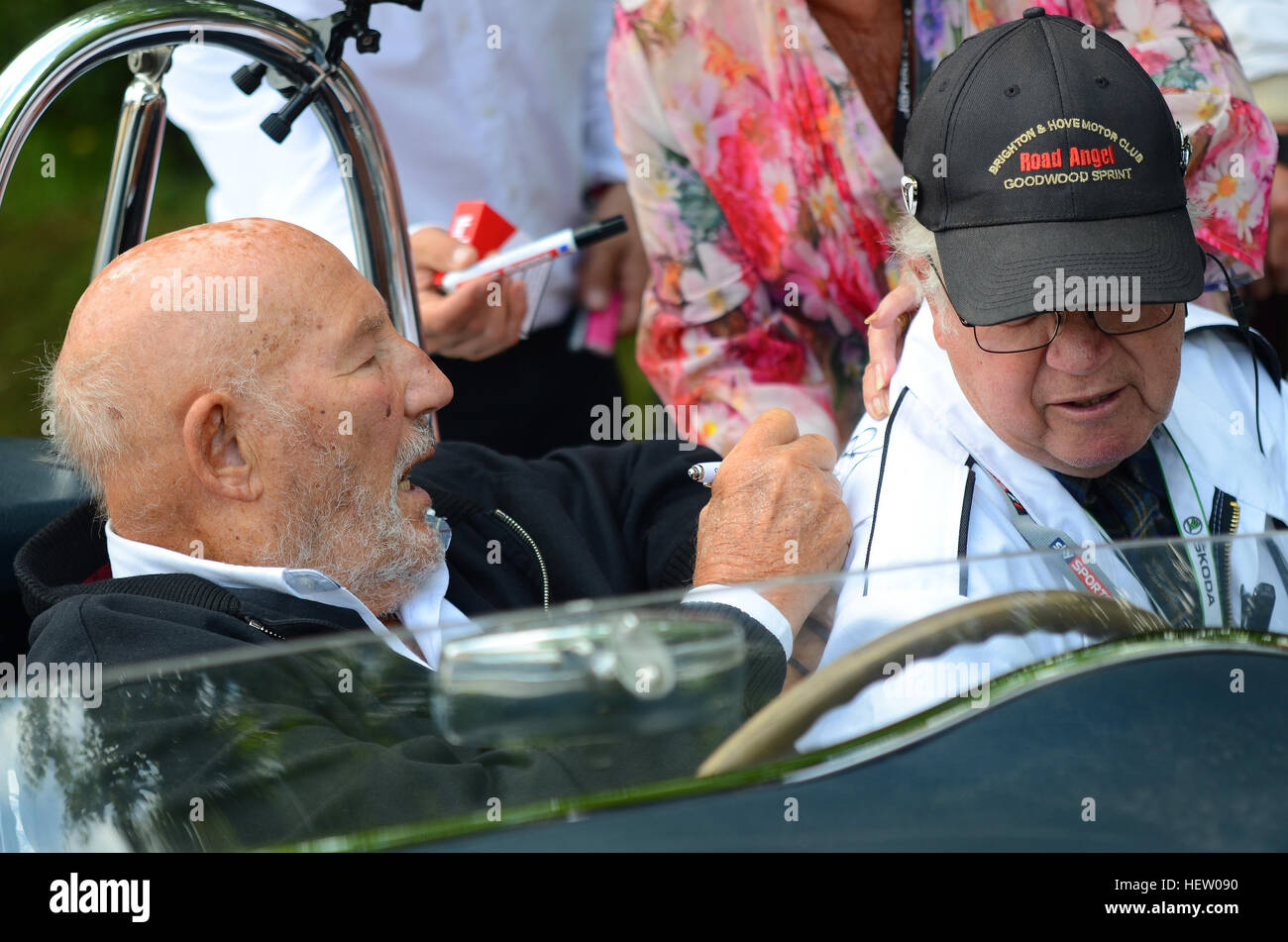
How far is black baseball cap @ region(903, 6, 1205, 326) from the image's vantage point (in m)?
1.41

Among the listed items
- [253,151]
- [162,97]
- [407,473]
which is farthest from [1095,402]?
[253,151]

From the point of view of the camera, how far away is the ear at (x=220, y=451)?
161cm

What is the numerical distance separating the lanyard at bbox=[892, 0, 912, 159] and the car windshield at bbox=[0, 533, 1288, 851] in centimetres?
125

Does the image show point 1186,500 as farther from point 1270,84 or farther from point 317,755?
point 1270,84

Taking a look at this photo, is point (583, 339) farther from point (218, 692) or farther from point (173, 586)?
point (218, 692)

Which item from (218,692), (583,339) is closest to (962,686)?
(218,692)

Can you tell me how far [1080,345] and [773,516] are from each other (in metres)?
0.40

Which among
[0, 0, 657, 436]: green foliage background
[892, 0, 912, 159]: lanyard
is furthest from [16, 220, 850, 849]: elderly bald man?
[0, 0, 657, 436]: green foliage background

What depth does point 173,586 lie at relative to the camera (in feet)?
5.01

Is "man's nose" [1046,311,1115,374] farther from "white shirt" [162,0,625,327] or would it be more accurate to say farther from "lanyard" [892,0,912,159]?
"white shirt" [162,0,625,327]

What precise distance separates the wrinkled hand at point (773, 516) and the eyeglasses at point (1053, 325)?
29 cm

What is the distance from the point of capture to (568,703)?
34.0 inches
